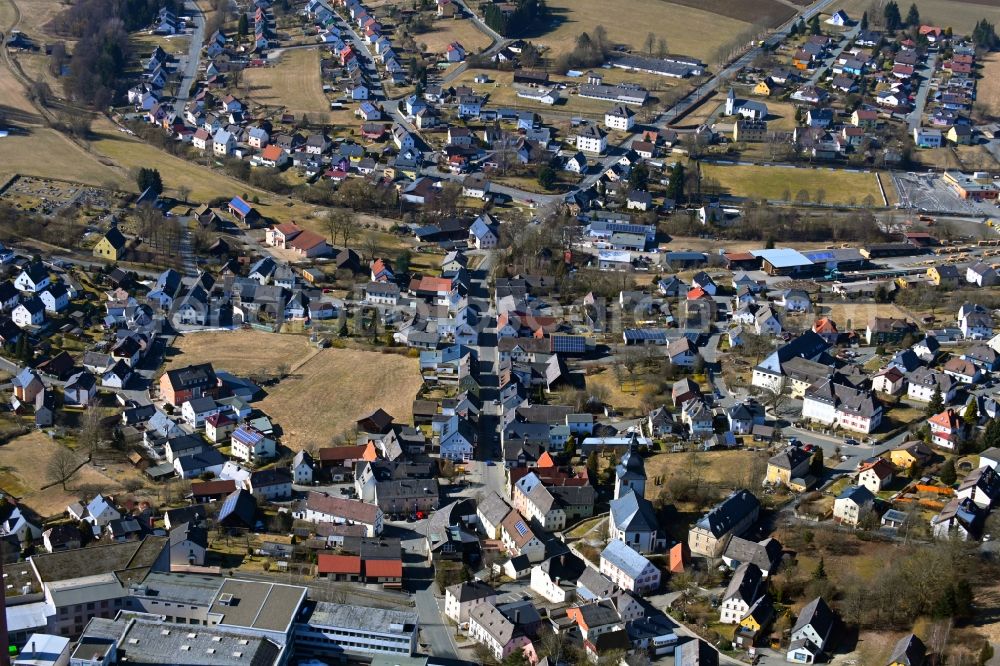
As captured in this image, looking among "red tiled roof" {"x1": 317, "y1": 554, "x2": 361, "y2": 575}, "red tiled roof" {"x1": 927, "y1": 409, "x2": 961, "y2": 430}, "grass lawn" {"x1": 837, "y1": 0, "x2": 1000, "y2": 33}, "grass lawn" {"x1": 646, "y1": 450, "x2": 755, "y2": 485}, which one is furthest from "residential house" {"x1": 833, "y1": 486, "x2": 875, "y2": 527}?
"grass lawn" {"x1": 837, "y1": 0, "x2": 1000, "y2": 33}

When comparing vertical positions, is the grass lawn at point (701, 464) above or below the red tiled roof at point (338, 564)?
below

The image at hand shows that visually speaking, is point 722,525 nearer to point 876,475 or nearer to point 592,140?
point 876,475

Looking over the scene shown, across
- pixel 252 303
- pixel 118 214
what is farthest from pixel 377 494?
pixel 118 214

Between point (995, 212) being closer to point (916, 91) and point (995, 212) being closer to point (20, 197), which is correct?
point (916, 91)

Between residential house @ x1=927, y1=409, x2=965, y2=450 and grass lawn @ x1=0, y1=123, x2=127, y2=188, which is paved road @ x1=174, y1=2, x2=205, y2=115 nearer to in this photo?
grass lawn @ x1=0, y1=123, x2=127, y2=188

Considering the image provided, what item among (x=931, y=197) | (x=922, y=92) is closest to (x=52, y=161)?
(x=931, y=197)

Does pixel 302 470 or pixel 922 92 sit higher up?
pixel 302 470

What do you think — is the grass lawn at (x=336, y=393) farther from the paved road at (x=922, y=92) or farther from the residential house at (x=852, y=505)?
the paved road at (x=922, y=92)

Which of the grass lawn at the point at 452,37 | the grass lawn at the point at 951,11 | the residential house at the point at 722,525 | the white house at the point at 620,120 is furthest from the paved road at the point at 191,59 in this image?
the residential house at the point at 722,525
